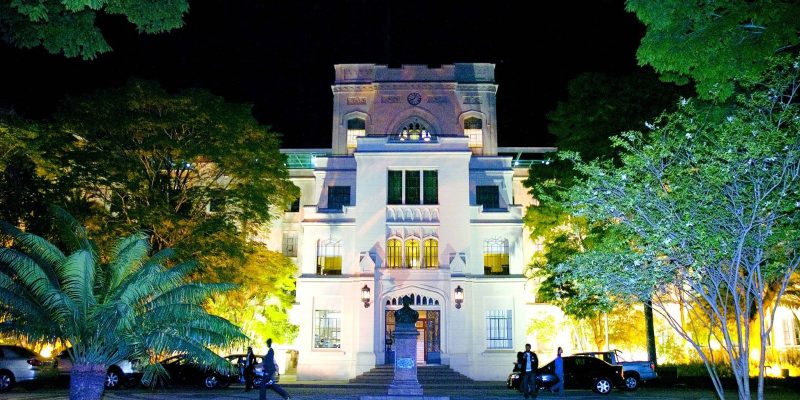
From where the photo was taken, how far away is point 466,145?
35125 mm

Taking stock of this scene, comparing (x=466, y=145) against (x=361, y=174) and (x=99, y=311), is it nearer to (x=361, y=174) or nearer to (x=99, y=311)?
(x=361, y=174)

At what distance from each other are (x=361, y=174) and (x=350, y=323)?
25.4 ft

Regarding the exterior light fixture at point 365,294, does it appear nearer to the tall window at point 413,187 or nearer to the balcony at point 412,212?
the balcony at point 412,212

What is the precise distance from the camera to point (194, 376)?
2797cm

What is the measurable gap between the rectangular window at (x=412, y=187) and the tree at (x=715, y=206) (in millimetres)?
19281

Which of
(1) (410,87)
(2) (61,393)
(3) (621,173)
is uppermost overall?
(1) (410,87)

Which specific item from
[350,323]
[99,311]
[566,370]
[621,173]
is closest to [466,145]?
[350,323]

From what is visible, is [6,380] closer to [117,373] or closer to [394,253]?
[117,373]

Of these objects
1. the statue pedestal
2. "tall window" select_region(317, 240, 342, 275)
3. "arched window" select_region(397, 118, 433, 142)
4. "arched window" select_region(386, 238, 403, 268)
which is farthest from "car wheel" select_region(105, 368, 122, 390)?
"arched window" select_region(397, 118, 433, 142)

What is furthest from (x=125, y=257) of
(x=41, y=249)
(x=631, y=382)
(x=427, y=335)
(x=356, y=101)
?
(x=356, y=101)

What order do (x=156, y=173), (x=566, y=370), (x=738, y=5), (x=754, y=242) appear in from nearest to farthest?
(x=738, y=5), (x=754, y=242), (x=566, y=370), (x=156, y=173)

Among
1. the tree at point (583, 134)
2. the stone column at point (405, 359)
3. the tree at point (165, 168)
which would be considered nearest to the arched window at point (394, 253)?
the tree at point (583, 134)

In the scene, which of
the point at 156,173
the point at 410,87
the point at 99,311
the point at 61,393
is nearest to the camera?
the point at 99,311

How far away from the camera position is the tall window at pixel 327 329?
1316 inches
